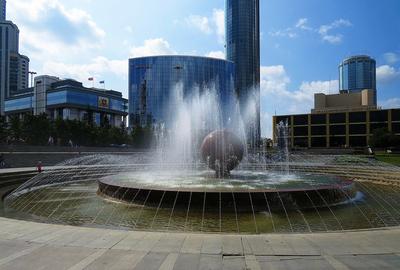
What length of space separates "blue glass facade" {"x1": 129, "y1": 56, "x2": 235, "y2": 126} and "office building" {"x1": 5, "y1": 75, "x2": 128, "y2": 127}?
725cm

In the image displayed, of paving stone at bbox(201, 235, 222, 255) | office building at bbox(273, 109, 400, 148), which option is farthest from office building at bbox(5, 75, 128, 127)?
paving stone at bbox(201, 235, 222, 255)

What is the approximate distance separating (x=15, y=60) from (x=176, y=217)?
160m

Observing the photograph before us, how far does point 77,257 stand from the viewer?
7164 mm

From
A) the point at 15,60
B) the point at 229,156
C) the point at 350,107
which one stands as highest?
the point at 15,60

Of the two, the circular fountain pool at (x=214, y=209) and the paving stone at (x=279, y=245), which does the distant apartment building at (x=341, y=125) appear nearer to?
the circular fountain pool at (x=214, y=209)

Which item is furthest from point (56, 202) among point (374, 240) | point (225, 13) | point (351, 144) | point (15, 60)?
point (15, 60)

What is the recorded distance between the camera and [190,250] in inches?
300

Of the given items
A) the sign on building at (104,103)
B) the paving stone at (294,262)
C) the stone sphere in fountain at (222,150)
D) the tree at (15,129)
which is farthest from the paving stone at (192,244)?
the sign on building at (104,103)

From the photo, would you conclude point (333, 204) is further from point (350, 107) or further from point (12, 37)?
point (12, 37)

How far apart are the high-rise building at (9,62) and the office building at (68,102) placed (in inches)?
693

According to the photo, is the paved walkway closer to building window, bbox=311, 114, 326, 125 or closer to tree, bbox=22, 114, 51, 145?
tree, bbox=22, 114, 51, 145

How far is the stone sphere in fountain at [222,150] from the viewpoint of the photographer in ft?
64.3

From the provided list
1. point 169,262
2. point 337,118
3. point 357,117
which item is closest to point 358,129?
point 357,117

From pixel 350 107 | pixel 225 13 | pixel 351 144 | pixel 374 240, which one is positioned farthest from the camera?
pixel 225 13
